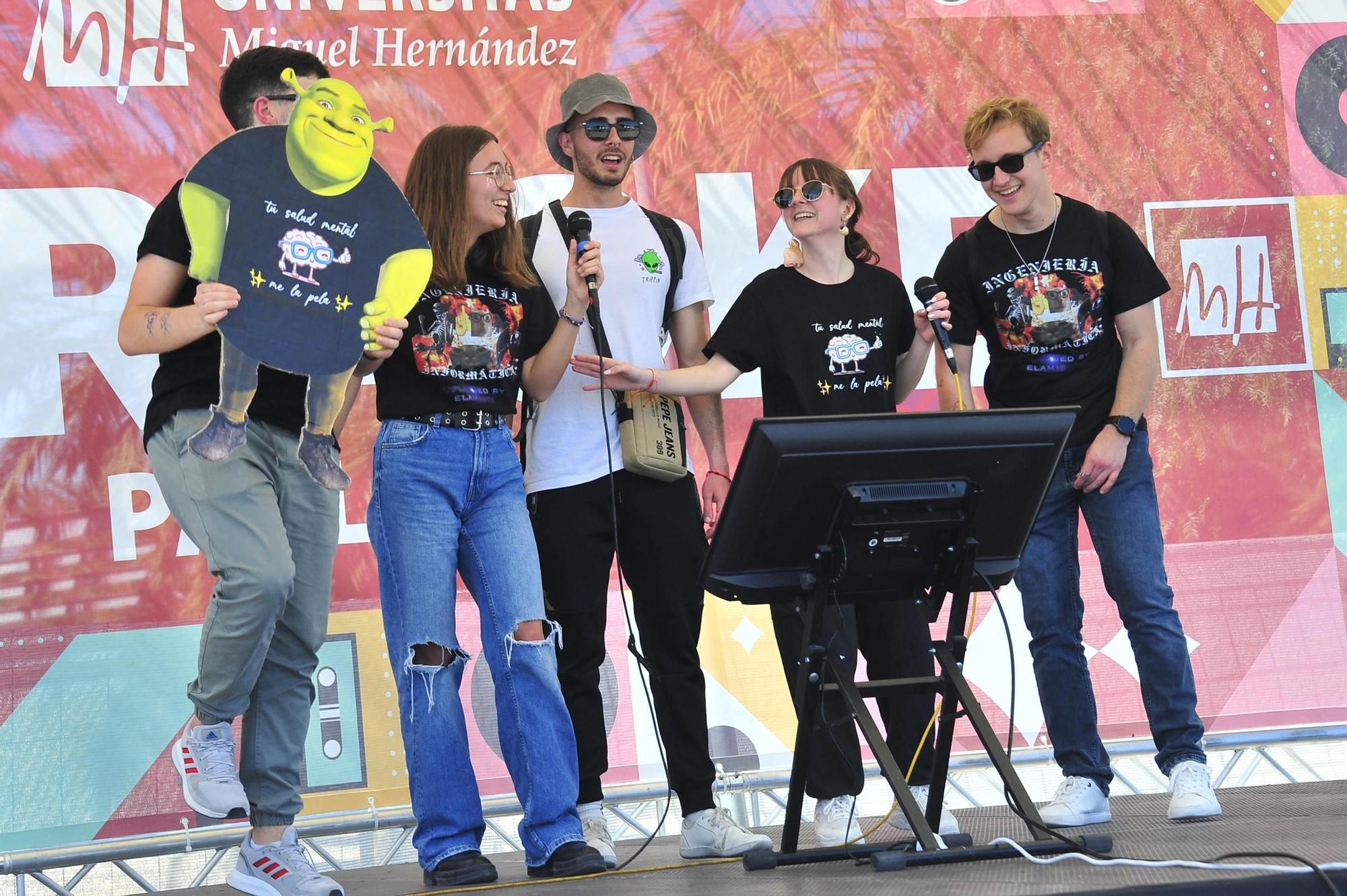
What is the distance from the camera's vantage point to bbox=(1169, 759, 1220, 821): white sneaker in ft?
8.48

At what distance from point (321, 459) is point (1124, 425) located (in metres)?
1.67

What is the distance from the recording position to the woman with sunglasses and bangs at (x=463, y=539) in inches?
95.2

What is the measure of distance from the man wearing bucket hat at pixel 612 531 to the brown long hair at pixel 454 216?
232 mm

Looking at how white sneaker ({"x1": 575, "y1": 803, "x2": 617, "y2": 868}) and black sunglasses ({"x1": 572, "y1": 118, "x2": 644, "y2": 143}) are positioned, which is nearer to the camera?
white sneaker ({"x1": 575, "y1": 803, "x2": 617, "y2": 868})

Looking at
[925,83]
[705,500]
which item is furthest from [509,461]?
[925,83]

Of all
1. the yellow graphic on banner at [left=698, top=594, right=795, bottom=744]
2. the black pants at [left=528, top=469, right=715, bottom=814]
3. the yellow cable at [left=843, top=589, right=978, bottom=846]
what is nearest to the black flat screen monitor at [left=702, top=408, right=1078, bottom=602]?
the yellow cable at [left=843, top=589, right=978, bottom=846]

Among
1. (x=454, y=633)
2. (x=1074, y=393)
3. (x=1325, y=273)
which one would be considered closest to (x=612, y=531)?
(x=454, y=633)

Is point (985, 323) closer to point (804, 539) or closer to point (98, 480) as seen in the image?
point (804, 539)

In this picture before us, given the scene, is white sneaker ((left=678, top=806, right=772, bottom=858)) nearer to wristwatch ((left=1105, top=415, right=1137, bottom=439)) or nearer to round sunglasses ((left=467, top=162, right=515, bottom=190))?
wristwatch ((left=1105, top=415, right=1137, bottom=439))

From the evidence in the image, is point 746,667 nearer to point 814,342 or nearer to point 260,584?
point 814,342

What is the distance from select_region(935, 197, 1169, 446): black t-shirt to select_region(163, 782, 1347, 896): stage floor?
2.84ft

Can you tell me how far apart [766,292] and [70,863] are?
2.35m

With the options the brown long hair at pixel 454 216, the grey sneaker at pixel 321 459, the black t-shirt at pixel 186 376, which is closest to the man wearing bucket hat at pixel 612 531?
the brown long hair at pixel 454 216

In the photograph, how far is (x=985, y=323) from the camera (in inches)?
119
